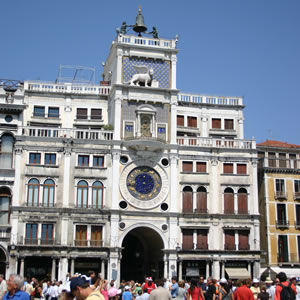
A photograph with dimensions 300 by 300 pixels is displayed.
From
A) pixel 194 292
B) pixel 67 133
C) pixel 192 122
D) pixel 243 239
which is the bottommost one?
pixel 194 292

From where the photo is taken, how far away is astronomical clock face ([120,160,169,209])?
161 ft

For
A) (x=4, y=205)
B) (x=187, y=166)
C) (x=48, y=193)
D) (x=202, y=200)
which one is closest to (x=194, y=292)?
(x=48, y=193)

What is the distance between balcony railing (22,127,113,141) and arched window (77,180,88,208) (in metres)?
4.12

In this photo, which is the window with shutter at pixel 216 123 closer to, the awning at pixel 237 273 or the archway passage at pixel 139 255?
the archway passage at pixel 139 255

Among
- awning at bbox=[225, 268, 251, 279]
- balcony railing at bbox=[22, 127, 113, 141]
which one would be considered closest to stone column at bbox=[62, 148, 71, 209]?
balcony railing at bbox=[22, 127, 113, 141]

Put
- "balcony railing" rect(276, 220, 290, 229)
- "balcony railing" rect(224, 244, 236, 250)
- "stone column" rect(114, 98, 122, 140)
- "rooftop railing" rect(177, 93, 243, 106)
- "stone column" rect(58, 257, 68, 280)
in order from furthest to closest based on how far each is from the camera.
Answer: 1. "rooftop railing" rect(177, 93, 243, 106)
2. "balcony railing" rect(276, 220, 290, 229)
3. "balcony railing" rect(224, 244, 236, 250)
4. "stone column" rect(114, 98, 122, 140)
5. "stone column" rect(58, 257, 68, 280)

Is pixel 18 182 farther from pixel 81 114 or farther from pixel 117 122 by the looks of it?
pixel 117 122

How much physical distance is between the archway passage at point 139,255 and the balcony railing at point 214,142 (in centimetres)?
907

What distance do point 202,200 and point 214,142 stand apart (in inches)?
220

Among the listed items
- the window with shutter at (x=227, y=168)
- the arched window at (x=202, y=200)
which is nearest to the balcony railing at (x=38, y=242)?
the arched window at (x=202, y=200)

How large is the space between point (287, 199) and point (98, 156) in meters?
19.7

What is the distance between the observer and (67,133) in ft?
161

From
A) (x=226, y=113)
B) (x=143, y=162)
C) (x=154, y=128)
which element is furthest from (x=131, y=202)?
(x=226, y=113)

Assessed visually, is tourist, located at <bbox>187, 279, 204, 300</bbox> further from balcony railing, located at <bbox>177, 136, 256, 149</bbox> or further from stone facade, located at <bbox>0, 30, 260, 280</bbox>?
balcony railing, located at <bbox>177, 136, 256, 149</bbox>
